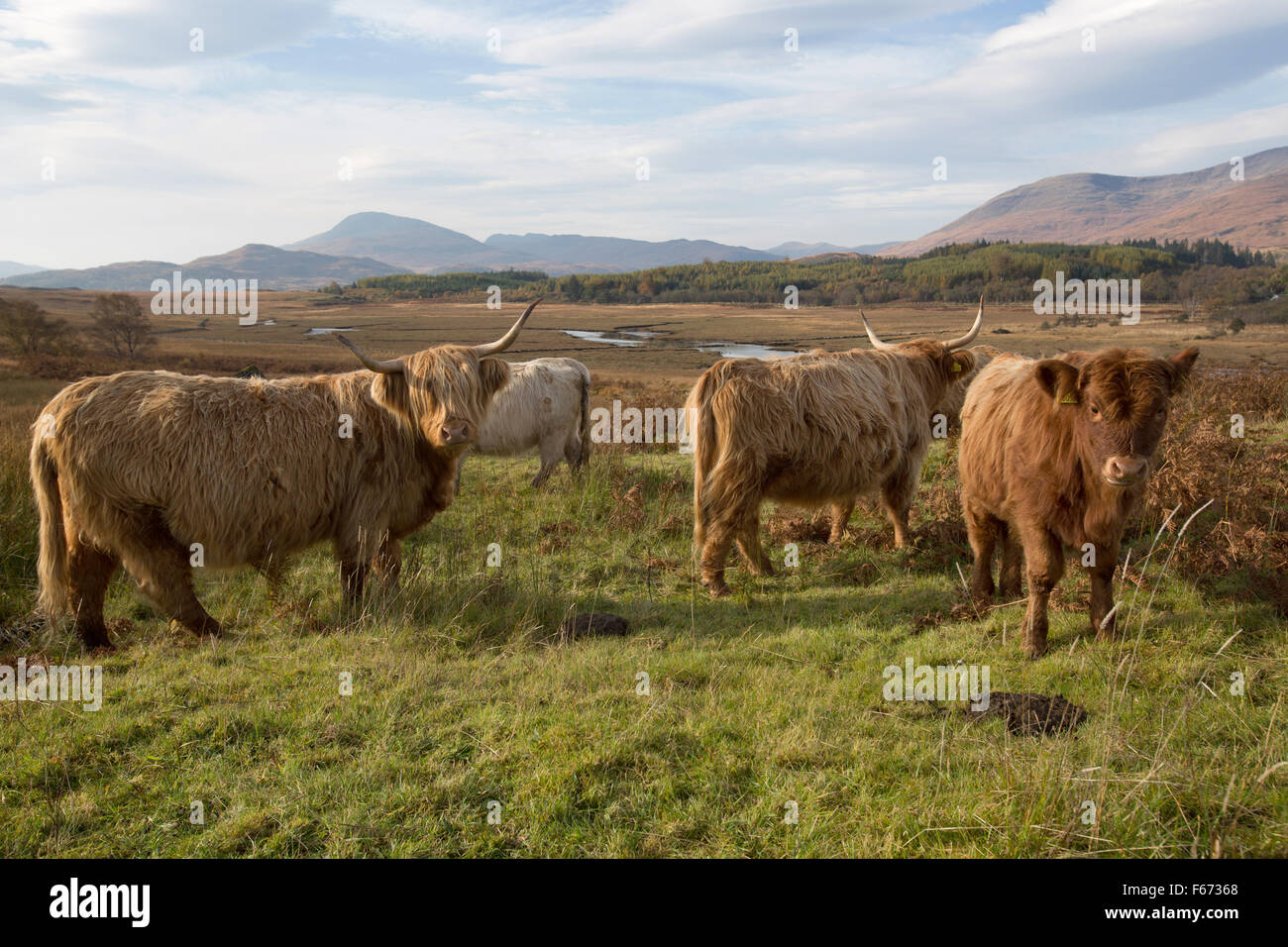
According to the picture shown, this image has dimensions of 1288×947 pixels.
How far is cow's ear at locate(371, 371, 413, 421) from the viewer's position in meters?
5.34

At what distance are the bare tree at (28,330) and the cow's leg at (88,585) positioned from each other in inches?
1199

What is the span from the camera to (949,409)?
27.5 feet


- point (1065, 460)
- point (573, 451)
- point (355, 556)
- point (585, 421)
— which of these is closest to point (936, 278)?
point (585, 421)

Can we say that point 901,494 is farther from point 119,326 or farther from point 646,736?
point 119,326

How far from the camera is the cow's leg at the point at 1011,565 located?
5297mm

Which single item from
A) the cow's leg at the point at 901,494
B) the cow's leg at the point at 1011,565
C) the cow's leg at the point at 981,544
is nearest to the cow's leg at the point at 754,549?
the cow's leg at the point at 901,494

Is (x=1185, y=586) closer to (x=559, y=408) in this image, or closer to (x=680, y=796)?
(x=680, y=796)

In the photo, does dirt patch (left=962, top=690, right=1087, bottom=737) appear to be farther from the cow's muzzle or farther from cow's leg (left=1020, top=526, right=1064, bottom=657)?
the cow's muzzle

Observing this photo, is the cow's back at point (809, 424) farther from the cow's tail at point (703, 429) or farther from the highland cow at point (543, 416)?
the highland cow at point (543, 416)

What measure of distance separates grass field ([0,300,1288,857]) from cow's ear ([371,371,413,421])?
1400mm

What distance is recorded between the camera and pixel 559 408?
1073cm

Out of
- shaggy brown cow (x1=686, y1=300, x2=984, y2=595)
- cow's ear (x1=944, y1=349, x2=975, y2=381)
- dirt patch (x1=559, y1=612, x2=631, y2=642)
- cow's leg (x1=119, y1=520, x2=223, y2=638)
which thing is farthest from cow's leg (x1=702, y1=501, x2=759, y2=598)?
cow's leg (x1=119, y1=520, x2=223, y2=638)
